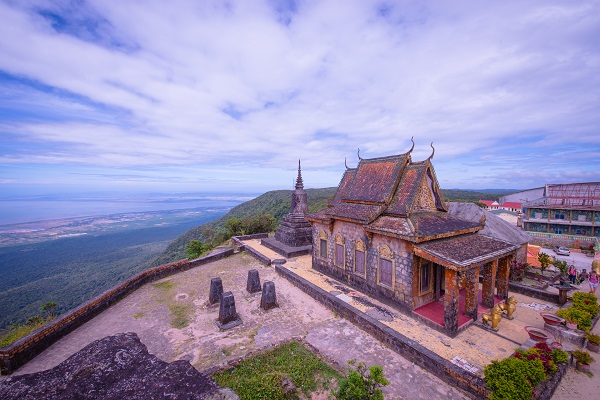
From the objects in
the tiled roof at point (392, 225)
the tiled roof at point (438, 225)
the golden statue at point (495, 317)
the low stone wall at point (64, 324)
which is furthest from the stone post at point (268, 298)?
the golden statue at point (495, 317)

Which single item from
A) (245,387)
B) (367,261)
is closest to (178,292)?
(245,387)

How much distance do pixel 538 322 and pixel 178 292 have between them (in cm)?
1696

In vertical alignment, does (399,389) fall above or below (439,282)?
below

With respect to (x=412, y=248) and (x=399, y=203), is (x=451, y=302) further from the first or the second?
(x=399, y=203)

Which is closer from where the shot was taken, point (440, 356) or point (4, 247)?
point (440, 356)

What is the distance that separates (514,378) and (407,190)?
8.41 metres

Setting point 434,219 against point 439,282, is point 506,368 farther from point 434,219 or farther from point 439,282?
point 434,219

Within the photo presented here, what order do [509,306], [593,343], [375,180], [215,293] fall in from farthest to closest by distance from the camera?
[375,180], [215,293], [509,306], [593,343]

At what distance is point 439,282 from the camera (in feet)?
41.0

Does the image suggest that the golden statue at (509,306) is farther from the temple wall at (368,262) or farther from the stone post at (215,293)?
the stone post at (215,293)

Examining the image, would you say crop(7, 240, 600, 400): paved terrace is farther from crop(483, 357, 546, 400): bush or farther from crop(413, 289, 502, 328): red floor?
crop(483, 357, 546, 400): bush

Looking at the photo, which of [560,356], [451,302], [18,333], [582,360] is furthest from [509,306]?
[18,333]

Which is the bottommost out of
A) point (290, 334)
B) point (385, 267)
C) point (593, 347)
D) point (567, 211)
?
point (290, 334)

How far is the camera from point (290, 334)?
34.3ft
